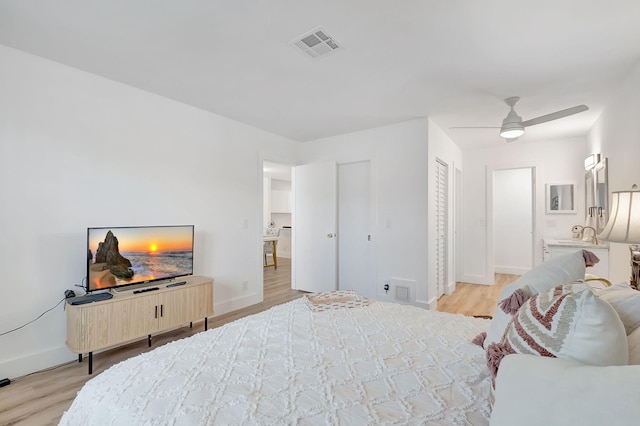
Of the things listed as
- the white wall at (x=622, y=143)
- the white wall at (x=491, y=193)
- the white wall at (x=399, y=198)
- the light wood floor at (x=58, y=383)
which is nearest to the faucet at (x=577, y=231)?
the white wall at (x=491, y=193)

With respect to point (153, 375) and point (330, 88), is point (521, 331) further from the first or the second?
point (330, 88)

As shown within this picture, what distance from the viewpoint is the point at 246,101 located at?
336cm

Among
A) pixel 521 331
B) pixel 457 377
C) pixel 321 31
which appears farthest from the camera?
pixel 321 31

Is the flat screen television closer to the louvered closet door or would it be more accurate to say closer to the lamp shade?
the louvered closet door

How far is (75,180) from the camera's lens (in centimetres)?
267

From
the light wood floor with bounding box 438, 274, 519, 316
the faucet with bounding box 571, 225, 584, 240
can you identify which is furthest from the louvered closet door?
the faucet with bounding box 571, 225, 584, 240

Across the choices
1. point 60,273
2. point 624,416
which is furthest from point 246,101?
point 624,416

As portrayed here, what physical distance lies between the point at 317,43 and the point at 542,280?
2022mm

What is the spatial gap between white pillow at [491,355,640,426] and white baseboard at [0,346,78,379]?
3259mm

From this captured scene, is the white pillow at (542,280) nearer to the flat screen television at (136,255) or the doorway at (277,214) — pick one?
the flat screen television at (136,255)

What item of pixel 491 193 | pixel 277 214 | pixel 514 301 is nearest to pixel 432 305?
pixel 491 193

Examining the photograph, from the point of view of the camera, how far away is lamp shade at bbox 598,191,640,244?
1.73 m

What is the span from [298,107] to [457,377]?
311 centimetres

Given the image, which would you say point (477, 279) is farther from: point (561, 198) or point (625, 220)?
point (625, 220)
